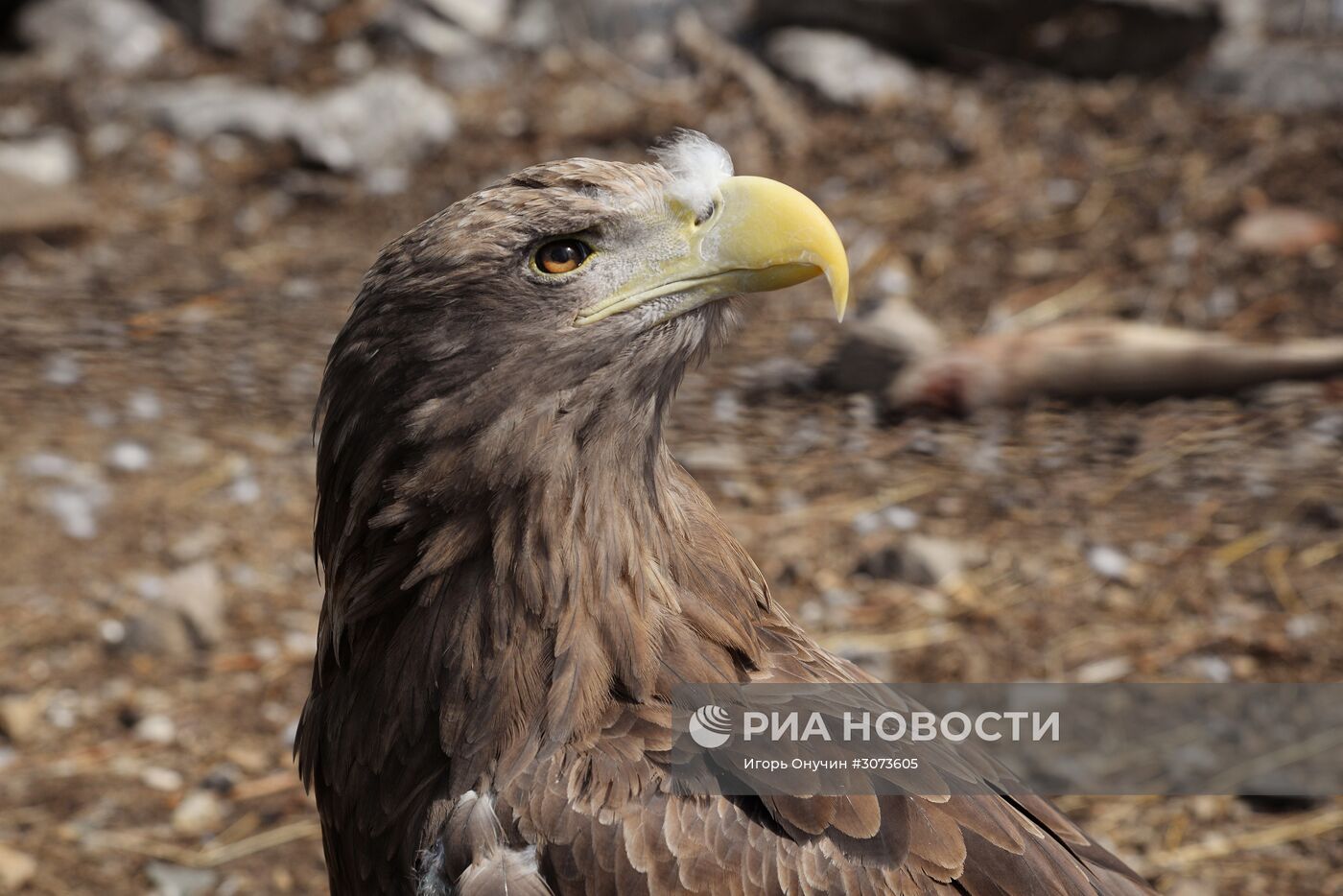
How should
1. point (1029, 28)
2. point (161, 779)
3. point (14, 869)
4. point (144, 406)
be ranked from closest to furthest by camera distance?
point (14, 869)
point (161, 779)
point (144, 406)
point (1029, 28)

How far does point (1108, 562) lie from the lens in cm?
441

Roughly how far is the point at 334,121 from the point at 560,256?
18.1 ft

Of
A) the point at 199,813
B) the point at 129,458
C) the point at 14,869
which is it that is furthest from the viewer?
the point at 129,458

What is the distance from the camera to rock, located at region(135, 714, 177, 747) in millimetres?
3865

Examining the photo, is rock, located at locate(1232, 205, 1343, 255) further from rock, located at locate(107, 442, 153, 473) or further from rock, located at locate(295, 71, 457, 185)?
rock, located at locate(107, 442, 153, 473)

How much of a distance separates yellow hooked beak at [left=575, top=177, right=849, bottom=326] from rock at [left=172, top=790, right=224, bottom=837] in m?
2.12

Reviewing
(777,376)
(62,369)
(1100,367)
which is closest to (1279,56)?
(1100,367)

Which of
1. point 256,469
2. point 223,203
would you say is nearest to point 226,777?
point 256,469

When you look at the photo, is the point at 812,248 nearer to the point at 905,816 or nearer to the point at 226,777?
the point at 905,816

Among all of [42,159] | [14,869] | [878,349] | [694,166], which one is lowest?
[14,869]

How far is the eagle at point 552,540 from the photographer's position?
83.0 inches

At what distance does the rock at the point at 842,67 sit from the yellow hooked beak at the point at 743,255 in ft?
18.4

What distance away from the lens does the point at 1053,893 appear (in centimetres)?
214

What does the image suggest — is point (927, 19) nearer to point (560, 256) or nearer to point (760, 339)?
point (760, 339)
